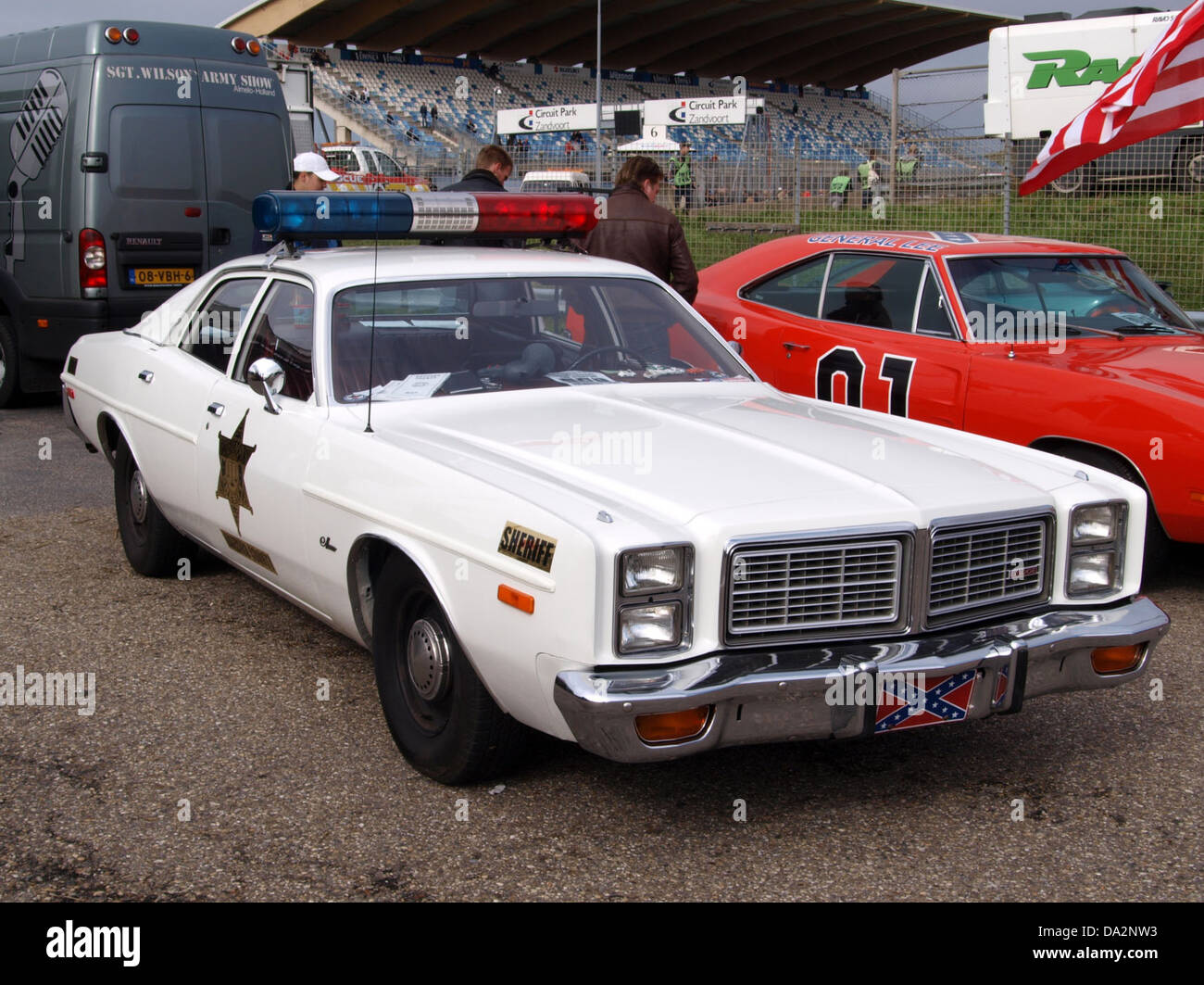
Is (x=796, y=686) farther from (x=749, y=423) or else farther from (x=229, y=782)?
(x=229, y=782)

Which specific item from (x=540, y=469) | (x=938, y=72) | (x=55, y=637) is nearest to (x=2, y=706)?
(x=55, y=637)

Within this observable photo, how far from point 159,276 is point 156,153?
0.85 metres

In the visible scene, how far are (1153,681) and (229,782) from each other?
10.1ft

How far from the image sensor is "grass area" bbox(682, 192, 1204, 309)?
13.7 m

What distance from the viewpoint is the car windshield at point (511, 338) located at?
4.41 metres

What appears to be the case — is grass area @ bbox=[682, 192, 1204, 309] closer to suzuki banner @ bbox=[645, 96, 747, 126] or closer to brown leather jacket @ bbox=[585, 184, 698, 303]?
brown leather jacket @ bbox=[585, 184, 698, 303]

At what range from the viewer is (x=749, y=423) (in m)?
4.24

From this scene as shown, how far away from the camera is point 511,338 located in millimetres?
4652

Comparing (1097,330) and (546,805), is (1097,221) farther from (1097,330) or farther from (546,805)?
(546,805)

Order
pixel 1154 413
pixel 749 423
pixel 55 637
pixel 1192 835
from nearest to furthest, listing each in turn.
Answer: pixel 1192 835, pixel 749 423, pixel 55 637, pixel 1154 413

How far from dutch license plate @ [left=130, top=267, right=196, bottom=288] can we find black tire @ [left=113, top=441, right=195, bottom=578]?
400cm

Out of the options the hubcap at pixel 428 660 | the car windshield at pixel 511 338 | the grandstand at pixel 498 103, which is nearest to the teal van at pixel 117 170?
the car windshield at pixel 511 338

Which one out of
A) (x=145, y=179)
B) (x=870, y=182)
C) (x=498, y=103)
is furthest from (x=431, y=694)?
(x=498, y=103)

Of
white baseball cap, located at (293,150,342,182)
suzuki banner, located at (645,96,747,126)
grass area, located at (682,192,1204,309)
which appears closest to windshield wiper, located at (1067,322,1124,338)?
white baseball cap, located at (293,150,342,182)
